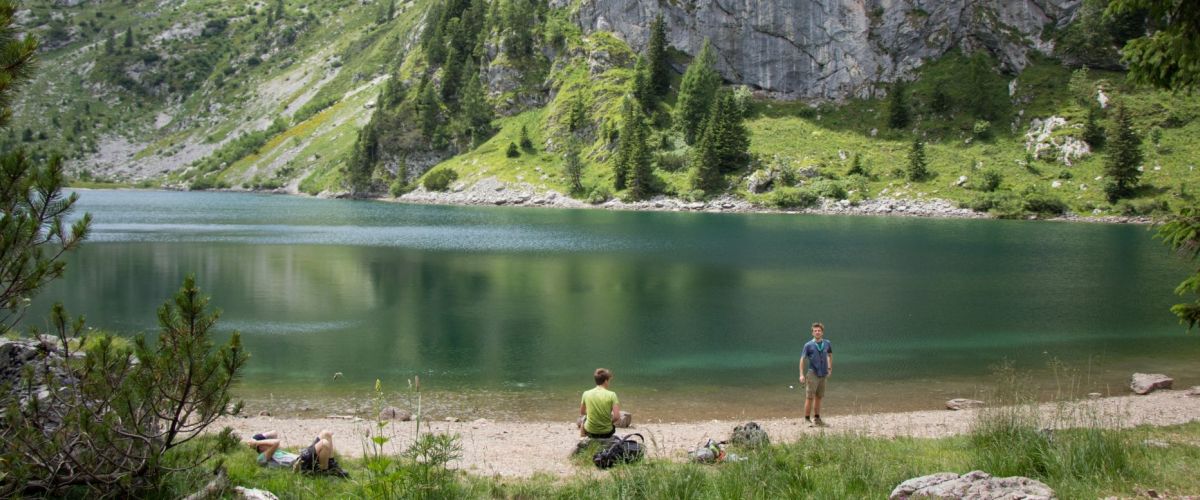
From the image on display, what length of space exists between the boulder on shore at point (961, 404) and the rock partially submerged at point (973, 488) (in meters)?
12.9

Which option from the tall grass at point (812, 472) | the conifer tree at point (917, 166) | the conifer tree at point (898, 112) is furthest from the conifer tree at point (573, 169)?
the tall grass at point (812, 472)

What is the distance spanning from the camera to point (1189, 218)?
8.02 meters

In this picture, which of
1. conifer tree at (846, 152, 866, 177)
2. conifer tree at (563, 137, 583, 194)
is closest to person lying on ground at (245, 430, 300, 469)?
conifer tree at (846, 152, 866, 177)

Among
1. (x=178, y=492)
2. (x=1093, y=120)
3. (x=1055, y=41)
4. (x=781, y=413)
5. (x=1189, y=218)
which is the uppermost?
(x=1055, y=41)

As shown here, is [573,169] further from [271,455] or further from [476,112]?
[271,455]

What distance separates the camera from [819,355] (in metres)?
16.0

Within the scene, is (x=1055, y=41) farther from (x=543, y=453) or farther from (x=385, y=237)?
(x=543, y=453)

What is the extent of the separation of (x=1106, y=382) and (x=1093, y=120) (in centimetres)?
9445

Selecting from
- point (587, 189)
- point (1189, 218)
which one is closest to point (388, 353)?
point (1189, 218)

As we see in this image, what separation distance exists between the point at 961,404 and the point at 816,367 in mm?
5736

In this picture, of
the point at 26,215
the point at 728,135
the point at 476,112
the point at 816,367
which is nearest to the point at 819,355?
the point at 816,367

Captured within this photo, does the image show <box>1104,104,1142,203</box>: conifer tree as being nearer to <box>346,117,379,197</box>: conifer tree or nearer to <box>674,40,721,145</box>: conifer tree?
<box>674,40,721,145</box>: conifer tree

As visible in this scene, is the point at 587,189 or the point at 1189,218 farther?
the point at 587,189

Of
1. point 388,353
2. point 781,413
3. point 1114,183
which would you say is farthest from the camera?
point 1114,183
